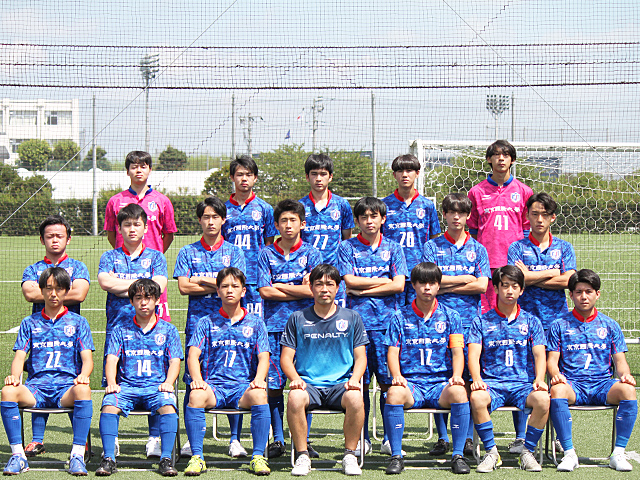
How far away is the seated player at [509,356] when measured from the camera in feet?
16.6

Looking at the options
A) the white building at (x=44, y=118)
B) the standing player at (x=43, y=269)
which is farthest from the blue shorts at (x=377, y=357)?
the white building at (x=44, y=118)

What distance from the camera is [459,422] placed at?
496 cm

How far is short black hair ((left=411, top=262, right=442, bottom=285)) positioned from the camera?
523cm

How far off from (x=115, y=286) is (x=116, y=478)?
54.0 inches

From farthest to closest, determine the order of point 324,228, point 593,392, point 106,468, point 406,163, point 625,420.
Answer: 1. point 324,228
2. point 406,163
3. point 593,392
4. point 625,420
5. point 106,468

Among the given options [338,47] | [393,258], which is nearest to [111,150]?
[338,47]

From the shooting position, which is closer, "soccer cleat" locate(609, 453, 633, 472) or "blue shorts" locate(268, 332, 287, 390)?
"soccer cleat" locate(609, 453, 633, 472)

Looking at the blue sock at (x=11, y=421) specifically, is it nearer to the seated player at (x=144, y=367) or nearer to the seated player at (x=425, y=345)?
the seated player at (x=144, y=367)

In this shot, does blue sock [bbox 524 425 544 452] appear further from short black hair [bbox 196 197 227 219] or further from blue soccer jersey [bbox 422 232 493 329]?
short black hair [bbox 196 197 227 219]

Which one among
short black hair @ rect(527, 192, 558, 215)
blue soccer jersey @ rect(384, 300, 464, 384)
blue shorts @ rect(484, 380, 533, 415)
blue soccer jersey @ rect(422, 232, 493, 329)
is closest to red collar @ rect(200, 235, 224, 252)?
blue soccer jersey @ rect(384, 300, 464, 384)

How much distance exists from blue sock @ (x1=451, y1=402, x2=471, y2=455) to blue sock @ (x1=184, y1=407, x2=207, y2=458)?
172cm

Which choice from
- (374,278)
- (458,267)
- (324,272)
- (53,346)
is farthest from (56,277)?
(458,267)

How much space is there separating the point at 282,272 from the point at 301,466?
1435 mm

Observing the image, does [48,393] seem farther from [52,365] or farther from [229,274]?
[229,274]
